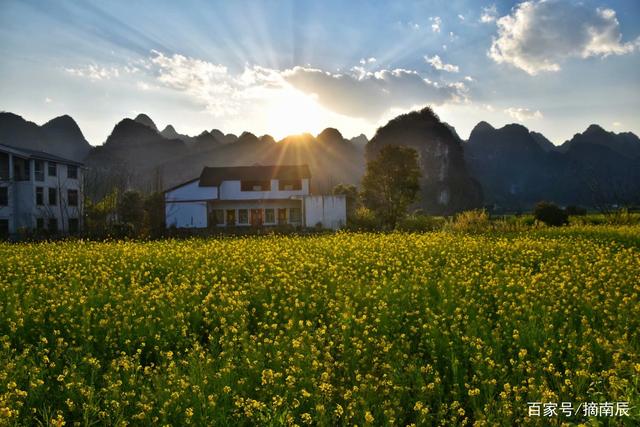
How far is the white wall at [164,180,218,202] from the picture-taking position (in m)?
51.2

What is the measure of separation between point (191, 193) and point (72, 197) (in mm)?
11735

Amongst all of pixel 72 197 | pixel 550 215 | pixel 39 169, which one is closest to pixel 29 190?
pixel 39 169

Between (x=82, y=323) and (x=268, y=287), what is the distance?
333 centimetres

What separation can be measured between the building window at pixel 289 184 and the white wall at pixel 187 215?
8.26 m

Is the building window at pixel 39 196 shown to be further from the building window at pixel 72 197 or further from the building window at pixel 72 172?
the building window at pixel 72 172

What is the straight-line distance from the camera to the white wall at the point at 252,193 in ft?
167

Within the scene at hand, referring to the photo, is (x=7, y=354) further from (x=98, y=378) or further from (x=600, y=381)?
(x=600, y=381)

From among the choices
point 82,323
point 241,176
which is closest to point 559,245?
point 82,323

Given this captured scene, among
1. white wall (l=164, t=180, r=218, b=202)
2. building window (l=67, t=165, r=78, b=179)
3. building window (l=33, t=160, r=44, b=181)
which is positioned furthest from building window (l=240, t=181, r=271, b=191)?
building window (l=33, t=160, r=44, b=181)

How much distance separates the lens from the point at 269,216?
50.6 meters

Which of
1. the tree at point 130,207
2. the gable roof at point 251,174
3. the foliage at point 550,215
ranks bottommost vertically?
the foliage at point 550,215

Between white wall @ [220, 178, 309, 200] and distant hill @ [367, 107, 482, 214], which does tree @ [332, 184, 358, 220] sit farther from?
distant hill @ [367, 107, 482, 214]

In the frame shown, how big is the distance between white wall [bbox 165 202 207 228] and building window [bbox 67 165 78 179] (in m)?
9.87

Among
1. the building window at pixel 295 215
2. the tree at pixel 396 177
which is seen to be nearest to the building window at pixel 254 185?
the building window at pixel 295 215
